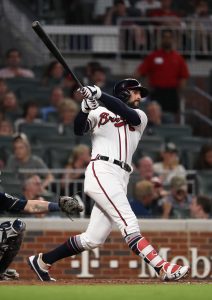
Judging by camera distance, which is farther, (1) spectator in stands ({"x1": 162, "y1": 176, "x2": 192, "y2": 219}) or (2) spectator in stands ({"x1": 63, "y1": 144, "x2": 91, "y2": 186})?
(2) spectator in stands ({"x1": 63, "y1": 144, "x2": 91, "y2": 186})

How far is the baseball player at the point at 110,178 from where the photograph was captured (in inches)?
514

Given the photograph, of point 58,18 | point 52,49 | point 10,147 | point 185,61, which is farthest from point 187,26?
point 52,49

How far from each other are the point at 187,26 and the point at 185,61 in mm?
528

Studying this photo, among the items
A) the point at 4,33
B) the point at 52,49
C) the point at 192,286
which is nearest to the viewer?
the point at 192,286

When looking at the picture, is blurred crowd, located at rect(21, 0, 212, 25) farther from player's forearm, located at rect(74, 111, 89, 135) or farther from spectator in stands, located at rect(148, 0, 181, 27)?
player's forearm, located at rect(74, 111, 89, 135)

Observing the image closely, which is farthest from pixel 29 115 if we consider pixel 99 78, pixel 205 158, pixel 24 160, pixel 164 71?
pixel 164 71

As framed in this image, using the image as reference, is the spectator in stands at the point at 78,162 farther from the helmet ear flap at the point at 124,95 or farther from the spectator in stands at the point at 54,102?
the helmet ear flap at the point at 124,95

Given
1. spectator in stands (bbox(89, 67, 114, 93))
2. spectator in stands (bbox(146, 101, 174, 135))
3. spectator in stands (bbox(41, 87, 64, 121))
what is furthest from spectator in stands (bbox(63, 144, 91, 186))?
spectator in stands (bbox(89, 67, 114, 93))

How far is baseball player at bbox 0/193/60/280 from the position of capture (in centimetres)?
1326

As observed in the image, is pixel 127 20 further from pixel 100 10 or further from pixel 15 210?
pixel 15 210

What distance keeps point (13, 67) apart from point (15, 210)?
6862 mm

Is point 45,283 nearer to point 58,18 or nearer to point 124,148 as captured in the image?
point 124,148

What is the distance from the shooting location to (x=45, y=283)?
1304 cm

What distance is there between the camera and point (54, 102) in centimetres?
1948
